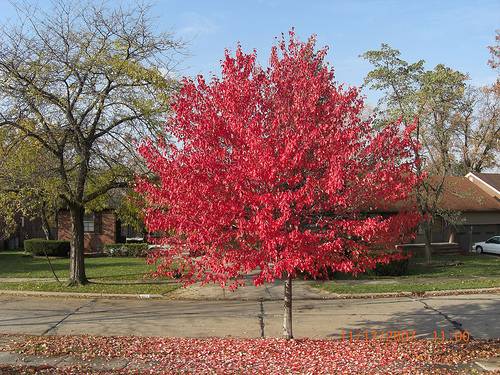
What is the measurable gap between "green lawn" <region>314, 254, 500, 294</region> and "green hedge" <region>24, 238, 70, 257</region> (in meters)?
20.1

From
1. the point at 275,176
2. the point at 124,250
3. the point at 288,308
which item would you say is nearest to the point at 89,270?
the point at 124,250

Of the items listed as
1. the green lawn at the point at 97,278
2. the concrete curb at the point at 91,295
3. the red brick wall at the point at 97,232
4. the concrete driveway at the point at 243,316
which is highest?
the red brick wall at the point at 97,232

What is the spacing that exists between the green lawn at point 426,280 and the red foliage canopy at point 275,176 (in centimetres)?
859

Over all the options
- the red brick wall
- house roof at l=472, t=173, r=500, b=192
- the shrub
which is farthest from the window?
house roof at l=472, t=173, r=500, b=192

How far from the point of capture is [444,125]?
25.3m

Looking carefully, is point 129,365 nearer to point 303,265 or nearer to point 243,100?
point 303,265

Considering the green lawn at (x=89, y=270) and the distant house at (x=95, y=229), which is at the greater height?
the distant house at (x=95, y=229)

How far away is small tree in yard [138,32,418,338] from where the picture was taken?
798 centimetres

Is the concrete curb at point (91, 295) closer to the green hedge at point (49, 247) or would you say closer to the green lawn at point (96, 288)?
the green lawn at point (96, 288)

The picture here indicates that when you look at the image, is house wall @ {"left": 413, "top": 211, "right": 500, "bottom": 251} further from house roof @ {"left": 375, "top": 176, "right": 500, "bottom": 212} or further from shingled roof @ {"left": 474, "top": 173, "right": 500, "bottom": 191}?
shingled roof @ {"left": 474, "top": 173, "right": 500, "bottom": 191}

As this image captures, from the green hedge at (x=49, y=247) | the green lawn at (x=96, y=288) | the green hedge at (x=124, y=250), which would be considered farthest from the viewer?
the green hedge at (x=124, y=250)

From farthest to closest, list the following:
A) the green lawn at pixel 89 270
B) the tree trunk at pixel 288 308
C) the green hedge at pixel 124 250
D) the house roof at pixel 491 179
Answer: the house roof at pixel 491 179
the green hedge at pixel 124 250
the green lawn at pixel 89 270
the tree trunk at pixel 288 308

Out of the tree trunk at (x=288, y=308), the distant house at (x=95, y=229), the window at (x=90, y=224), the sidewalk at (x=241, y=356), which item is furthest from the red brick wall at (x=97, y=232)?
the tree trunk at (x=288, y=308)

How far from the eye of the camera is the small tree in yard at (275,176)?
7.98 metres
